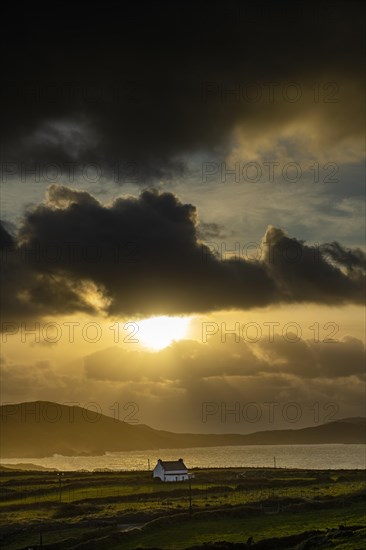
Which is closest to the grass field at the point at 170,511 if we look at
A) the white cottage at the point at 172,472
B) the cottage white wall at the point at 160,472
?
the cottage white wall at the point at 160,472

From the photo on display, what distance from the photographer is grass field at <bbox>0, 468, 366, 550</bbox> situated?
7962 centimetres

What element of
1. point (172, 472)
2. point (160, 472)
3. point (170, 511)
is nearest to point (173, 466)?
point (172, 472)

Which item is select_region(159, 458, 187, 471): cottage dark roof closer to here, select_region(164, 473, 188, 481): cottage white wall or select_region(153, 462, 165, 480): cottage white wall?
select_region(153, 462, 165, 480): cottage white wall

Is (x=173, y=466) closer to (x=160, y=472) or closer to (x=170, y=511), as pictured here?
(x=160, y=472)

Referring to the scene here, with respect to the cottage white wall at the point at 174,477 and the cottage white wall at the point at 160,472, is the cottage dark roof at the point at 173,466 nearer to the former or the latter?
the cottage white wall at the point at 160,472

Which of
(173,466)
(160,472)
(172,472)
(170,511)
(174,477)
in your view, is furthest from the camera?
(160,472)

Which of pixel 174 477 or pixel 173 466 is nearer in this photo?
pixel 174 477

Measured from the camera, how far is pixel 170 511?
326 ft

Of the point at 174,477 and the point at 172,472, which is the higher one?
the point at 172,472

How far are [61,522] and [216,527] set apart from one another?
20862 millimetres

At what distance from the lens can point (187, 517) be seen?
9262 cm

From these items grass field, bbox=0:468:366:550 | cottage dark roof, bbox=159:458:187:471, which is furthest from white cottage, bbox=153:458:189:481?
grass field, bbox=0:468:366:550

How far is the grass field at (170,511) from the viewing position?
79625mm

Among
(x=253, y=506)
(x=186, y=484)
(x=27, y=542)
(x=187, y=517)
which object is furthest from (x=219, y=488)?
(x=27, y=542)
